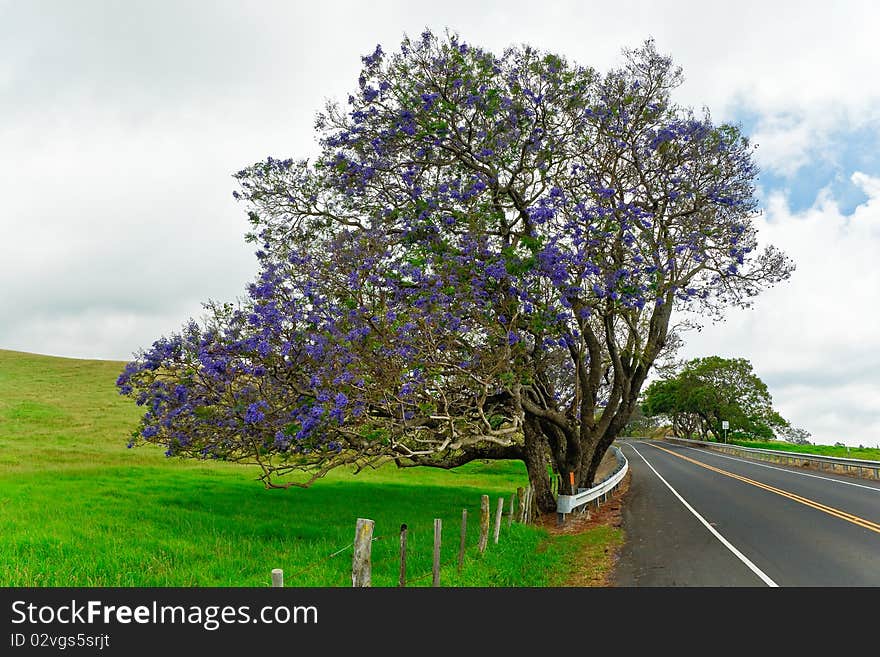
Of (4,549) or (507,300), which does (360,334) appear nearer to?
(507,300)

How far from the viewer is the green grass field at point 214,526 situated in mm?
10477

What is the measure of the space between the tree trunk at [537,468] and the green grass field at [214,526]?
2.44 m

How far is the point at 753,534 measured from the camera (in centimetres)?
1359

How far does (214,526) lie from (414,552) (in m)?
5.98

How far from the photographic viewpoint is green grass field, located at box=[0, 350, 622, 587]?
10477 mm

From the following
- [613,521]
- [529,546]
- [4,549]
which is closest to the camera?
[4,549]

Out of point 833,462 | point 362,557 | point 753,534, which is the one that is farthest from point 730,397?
point 362,557

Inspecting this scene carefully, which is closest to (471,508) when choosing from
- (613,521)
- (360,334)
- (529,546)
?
(613,521)

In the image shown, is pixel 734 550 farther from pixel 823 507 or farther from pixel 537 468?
pixel 823 507

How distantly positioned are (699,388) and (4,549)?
68.1m

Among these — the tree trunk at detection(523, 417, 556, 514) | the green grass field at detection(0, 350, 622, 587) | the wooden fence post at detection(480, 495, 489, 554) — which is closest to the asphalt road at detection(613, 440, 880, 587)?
the green grass field at detection(0, 350, 622, 587)

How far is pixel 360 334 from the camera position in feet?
39.4

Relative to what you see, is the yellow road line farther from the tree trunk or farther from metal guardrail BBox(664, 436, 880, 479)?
the tree trunk
